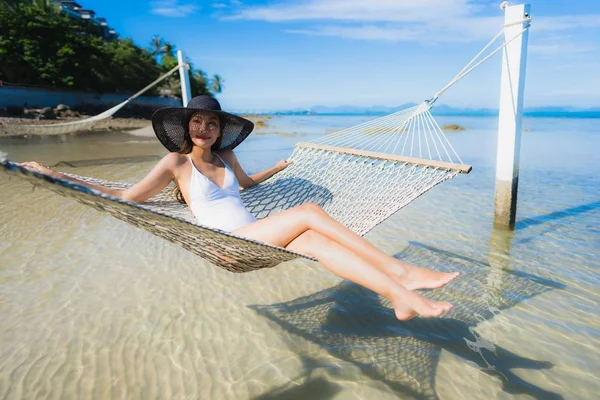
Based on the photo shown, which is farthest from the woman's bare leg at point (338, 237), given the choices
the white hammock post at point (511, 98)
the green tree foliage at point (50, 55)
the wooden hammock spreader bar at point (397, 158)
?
the green tree foliage at point (50, 55)

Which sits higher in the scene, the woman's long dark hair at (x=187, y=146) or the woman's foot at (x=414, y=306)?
the woman's long dark hair at (x=187, y=146)

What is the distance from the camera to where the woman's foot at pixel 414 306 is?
141cm

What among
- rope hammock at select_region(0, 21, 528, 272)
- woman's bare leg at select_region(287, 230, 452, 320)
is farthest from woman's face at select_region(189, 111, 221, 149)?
woman's bare leg at select_region(287, 230, 452, 320)

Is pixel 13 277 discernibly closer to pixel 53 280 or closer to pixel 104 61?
pixel 53 280

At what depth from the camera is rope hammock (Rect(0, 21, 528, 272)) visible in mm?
1474

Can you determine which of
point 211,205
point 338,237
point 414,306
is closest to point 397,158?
point 338,237

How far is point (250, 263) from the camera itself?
A: 1.79m

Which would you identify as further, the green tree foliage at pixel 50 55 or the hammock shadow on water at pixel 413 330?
the green tree foliage at pixel 50 55

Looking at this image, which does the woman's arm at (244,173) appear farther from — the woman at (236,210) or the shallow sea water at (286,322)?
the shallow sea water at (286,322)

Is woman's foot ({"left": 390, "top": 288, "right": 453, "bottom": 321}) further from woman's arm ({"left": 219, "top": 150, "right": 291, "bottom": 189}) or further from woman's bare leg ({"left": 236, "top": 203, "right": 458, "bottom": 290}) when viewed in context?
woman's arm ({"left": 219, "top": 150, "right": 291, "bottom": 189})

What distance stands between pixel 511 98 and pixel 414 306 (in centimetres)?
250

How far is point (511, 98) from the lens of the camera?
10.5ft

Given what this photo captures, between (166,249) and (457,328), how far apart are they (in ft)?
7.51

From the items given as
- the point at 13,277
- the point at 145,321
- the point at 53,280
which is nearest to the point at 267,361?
the point at 145,321
